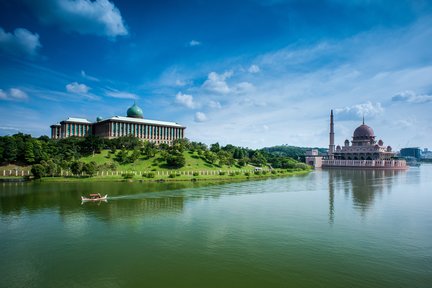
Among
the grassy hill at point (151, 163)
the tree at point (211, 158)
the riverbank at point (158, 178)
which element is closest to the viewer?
the riverbank at point (158, 178)

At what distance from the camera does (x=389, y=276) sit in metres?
17.4

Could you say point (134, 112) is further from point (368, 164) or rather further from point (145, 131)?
Result: point (368, 164)

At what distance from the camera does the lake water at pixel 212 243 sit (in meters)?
17.1

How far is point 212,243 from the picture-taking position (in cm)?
2291

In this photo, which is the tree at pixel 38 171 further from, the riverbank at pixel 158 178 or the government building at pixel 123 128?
the government building at pixel 123 128

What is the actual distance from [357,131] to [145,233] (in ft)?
514

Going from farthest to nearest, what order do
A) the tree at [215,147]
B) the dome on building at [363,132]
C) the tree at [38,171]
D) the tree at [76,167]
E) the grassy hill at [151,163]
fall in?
the dome on building at [363,132] < the tree at [215,147] < the grassy hill at [151,163] < the tree at [76,167] < the tree at [38,171]

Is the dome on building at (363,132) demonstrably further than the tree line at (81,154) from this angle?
Yes

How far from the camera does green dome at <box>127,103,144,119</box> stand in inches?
4759

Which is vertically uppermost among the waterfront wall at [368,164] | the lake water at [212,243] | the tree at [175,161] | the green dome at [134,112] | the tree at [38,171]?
the green dome at [134,112]

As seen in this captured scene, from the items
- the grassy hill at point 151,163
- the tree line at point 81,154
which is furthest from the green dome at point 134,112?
the grassy hill at point 151,163

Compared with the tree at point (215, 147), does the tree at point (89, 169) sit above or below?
below

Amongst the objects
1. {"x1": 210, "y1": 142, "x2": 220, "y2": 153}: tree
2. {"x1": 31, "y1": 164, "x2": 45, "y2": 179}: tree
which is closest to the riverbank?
{"x1": 31, "y1": 164, "x2": 45, "y2": 179}: tree

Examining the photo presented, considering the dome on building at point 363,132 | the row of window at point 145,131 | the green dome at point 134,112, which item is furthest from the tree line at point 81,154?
the dome on building at point 363,132
